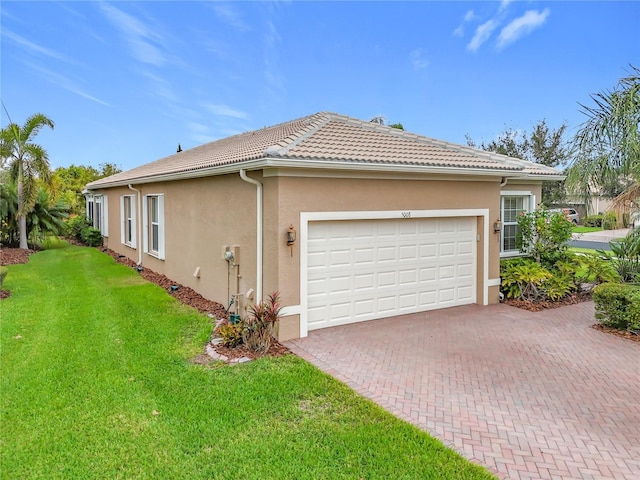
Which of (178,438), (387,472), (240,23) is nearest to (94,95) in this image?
(240,23)

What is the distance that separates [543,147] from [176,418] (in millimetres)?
28532

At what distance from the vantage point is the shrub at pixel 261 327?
7570 mm

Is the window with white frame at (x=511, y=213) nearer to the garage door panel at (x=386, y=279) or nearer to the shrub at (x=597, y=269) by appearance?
the shrub at (x=597, y=269)

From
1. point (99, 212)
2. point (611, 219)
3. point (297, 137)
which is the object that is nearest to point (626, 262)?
point (611, 219)

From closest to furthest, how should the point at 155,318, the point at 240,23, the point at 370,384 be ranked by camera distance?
the point at 370,384 → the point at 155,318 → the point at 240,23

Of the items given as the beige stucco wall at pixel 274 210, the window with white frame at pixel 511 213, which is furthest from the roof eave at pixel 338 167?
the window with white frame at pixel 511 213

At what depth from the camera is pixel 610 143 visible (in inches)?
401

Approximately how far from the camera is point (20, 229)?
2089cm

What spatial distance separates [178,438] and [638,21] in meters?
14.8

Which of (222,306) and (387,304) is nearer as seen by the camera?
(387,304)

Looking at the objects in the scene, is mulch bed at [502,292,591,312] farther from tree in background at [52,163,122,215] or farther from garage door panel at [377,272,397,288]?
tree in background at [52,163,122,215]

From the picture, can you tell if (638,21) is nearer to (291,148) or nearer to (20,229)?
(291,148)

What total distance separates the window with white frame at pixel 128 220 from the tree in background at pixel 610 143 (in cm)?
1543

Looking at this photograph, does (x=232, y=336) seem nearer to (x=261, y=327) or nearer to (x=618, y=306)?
(x=261, y=327)
